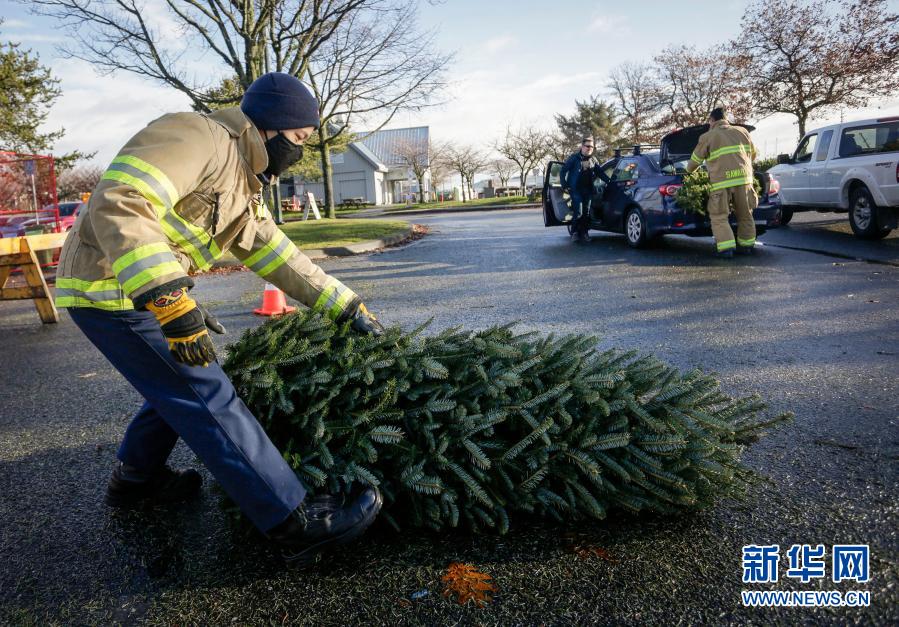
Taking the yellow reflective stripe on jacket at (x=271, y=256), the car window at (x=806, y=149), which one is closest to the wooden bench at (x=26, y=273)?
the yellow reflective stripe on jacket at (x=271, y=256)

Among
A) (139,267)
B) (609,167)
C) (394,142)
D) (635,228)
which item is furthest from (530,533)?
(394,142)

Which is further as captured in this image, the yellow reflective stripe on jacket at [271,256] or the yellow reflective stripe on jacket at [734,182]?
the yellow reflective stripe on jacket at [734,182]

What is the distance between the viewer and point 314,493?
2270 millimetres

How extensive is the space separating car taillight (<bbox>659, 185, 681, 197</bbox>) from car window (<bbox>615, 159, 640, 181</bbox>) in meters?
0.73

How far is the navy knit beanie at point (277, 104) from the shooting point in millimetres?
2439

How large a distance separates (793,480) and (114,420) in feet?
11.8

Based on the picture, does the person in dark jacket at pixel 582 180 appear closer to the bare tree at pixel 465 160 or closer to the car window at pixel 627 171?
the car window at pixel 627 171

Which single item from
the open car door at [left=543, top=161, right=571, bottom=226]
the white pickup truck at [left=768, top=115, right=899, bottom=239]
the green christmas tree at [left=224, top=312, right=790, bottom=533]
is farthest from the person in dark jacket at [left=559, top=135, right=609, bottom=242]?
the green christmas tree at [left=224, top=312, right=790, bottom=533]

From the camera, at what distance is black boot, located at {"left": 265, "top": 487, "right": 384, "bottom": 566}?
2146 millimetres

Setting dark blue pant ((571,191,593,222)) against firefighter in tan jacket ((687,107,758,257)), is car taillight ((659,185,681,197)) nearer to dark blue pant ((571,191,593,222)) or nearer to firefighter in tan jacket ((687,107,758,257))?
firefighter in tan jacket ((687,107,758,257))

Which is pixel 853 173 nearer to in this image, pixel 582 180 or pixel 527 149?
pixel 582 180

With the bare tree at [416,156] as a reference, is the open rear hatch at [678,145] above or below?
below

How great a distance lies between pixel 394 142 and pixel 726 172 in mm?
63673

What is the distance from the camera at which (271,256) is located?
287 centimetres
